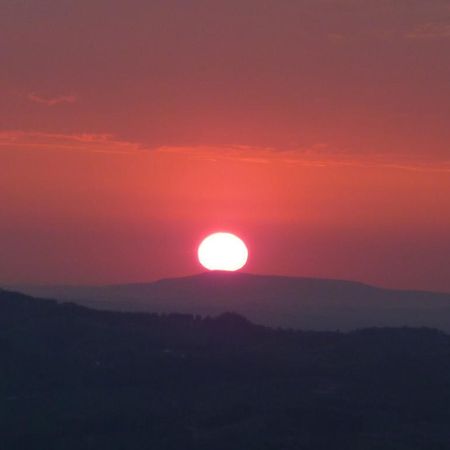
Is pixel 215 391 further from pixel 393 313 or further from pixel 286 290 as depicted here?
pixel 286 290

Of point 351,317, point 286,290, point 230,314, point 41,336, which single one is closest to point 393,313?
point 351,317

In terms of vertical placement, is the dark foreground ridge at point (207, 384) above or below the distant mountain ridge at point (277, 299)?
below

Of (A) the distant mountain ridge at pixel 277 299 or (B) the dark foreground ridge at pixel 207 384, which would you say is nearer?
(B) the dark foreground ridge at pixel 207 384

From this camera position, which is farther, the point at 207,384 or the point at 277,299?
the point at 277,299

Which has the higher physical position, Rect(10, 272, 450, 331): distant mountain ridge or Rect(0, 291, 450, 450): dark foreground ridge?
Rect(10, 272, 450, 331): distant mountain ridge

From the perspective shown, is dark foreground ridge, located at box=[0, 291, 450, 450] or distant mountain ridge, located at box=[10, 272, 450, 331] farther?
distant mountain ridge, located at box=[10, 272, 450, 331]
